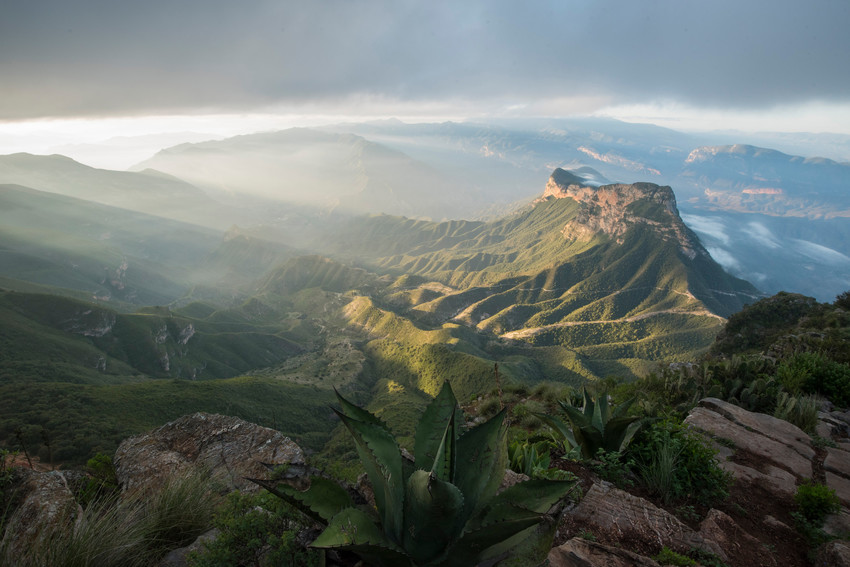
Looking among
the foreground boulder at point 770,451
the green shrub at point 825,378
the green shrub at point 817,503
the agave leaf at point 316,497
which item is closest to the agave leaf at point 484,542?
the agave leaf at point 316,497

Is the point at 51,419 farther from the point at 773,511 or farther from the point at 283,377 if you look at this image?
the point at 773,511

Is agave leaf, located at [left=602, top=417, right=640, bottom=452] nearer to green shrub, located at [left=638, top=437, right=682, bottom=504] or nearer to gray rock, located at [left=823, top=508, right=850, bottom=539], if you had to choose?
green shrub, located at [left=638, top=437, right=682, bottom=504]

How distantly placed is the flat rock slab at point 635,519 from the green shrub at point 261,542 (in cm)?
311

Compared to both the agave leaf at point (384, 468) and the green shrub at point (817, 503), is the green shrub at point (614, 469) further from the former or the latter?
the agave leaf at point (384, 468)

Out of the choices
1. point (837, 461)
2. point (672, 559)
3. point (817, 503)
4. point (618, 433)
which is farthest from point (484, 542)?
point (837, 461)

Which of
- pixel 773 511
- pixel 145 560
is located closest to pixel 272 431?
pixel 145 560

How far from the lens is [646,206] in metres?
185

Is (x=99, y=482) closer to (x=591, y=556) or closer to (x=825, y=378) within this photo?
(x=591, y=556)

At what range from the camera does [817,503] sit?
4594 millimetres

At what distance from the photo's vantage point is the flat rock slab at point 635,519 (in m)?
3.84

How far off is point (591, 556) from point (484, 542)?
1738 mm

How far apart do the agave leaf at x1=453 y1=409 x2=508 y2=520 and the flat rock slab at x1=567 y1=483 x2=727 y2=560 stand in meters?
1.99

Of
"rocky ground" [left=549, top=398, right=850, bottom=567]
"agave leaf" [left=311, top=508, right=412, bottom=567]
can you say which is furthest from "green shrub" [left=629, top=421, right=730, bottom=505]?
"agave leaf" [left=311, top=508, right=412, bottom=567]

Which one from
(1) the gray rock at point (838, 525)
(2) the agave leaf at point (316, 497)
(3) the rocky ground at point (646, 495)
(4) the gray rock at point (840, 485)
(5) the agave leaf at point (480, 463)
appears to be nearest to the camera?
(2) the agave leaf at point (316, 497)
